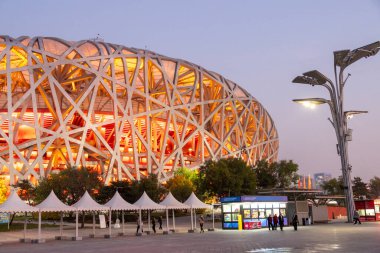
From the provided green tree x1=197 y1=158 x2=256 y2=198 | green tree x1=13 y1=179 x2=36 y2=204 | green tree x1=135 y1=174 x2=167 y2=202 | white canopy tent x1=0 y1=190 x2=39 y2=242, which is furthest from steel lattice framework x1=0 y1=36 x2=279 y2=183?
white canopy tent x1=0 y1=190 x2=39 y2=242

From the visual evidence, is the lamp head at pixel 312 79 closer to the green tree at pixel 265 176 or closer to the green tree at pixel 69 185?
the green tree at pixel 69 185

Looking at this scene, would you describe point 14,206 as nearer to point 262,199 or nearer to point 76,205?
point 76,205

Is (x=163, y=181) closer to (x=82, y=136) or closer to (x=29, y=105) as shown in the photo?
(x=82, y=136)

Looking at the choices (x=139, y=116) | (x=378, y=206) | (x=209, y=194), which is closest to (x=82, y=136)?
(x=139, y=116)

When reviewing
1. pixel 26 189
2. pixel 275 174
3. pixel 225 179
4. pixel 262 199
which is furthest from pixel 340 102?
pixel 275 174

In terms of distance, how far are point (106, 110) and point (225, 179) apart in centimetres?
2463

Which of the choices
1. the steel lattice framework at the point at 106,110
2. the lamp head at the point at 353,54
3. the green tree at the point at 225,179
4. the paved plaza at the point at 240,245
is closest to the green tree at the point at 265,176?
the steel lattice framework at the point at 106,110

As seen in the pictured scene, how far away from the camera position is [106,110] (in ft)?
222

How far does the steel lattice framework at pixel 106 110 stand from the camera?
55.1 metres

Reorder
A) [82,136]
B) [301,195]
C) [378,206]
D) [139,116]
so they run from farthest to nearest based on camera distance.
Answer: [139,116] → [82,136] → [301,195] → [378,206]

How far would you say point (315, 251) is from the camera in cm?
1484

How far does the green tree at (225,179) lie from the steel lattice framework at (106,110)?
409 inches

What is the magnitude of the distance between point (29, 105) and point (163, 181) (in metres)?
21.3

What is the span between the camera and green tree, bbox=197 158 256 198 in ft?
169
